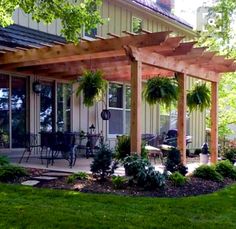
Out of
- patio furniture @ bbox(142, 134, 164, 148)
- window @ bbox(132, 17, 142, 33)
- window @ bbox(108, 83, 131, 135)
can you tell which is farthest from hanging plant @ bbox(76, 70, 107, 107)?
window @ bbox(132, 17, 142, 33)

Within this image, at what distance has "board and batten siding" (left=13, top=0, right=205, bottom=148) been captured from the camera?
11897 mm

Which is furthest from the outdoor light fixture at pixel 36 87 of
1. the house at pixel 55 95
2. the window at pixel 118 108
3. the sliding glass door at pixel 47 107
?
the window at pixel 118 108

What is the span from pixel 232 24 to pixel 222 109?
5109mm

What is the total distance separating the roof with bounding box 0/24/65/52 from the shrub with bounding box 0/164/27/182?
321 cm

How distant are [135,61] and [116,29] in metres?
7.02

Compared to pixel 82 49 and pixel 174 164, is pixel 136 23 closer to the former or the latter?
pixel 82 49

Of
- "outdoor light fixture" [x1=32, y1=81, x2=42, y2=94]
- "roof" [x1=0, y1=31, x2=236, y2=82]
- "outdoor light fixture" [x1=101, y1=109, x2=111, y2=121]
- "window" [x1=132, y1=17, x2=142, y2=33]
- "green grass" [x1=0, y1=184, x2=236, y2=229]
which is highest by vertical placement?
"window" [x1=132, y1=17, x2=142, y2=33]

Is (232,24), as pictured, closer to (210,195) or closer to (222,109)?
(222,109)

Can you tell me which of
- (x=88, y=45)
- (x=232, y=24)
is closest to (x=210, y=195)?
(x=88, y=45)

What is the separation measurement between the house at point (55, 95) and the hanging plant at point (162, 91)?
1762 millimetres

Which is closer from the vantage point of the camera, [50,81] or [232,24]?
[50,81]

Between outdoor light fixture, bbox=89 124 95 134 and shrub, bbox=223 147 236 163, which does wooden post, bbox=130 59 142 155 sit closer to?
shrub, bbox=223 147 236 163

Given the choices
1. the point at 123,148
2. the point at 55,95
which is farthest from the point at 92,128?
the point at 123,148

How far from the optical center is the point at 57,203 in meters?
5.33
